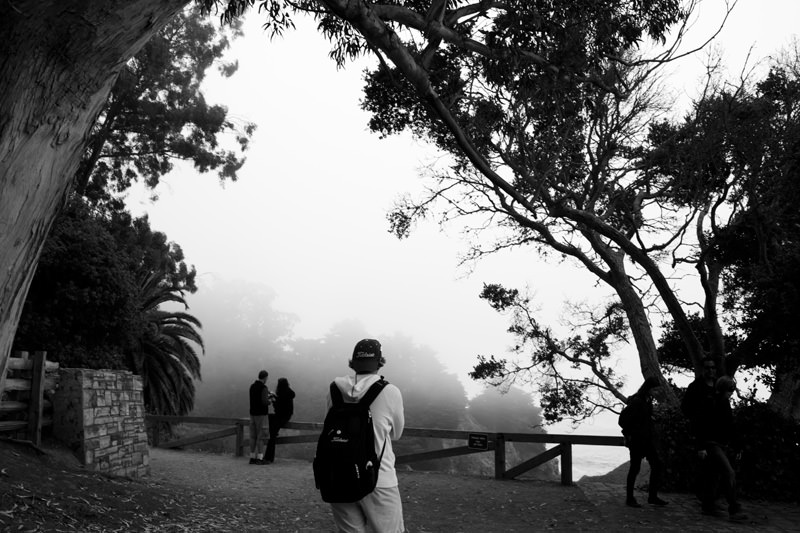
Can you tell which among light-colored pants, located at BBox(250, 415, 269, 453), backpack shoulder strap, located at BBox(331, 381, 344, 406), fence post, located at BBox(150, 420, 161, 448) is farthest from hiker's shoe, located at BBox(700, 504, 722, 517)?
fence post, located at BBox(150, 420, 161, 448)

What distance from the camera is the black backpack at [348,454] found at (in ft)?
11.2

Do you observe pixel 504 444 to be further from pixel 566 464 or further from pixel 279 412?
pixel 279 412

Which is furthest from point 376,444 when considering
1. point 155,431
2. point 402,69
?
point 155,431

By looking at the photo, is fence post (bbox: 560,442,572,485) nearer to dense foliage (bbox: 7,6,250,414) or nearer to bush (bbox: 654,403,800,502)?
bush (bbox: 654,403,800,502)

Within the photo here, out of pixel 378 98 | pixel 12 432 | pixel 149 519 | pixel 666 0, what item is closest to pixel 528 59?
pixel 666 0

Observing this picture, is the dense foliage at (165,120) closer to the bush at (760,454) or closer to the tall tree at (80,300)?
the tall tree at (80,300)

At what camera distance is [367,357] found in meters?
3.79

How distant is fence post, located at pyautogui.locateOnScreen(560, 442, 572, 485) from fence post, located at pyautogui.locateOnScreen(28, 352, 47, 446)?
8340 millimetres

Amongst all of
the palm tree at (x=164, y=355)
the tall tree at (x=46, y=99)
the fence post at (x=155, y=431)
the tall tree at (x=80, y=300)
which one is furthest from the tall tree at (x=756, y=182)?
the palm tree at (x=164, y=355)

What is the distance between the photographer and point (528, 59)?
7797 mm

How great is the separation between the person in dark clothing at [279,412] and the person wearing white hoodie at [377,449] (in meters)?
10.1

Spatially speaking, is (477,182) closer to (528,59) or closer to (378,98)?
(378,98)

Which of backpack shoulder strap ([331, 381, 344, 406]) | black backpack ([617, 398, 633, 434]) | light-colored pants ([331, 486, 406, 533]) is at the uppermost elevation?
black backpack ([617, 398, 633, 434])

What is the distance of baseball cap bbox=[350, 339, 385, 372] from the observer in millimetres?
3784
